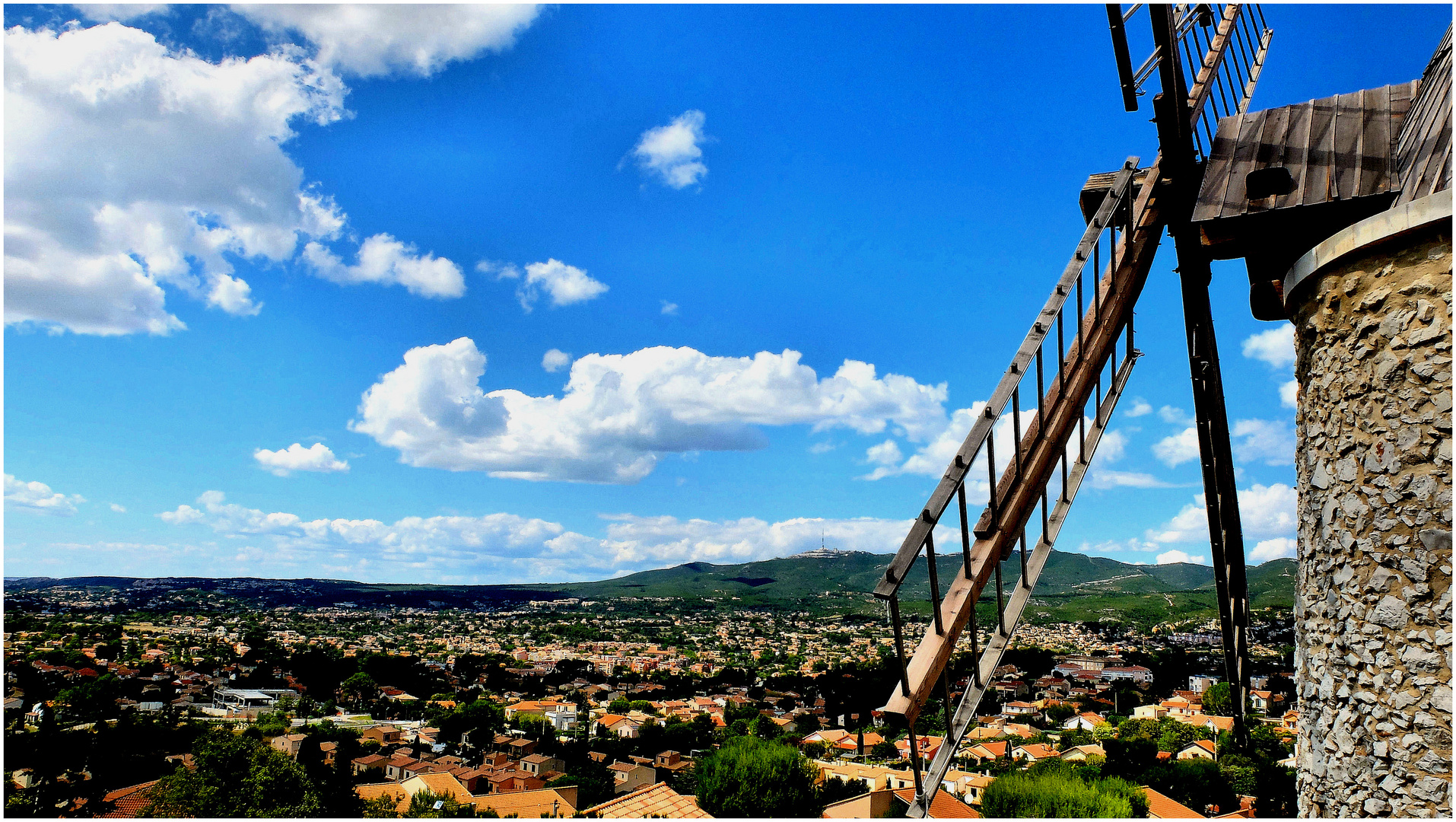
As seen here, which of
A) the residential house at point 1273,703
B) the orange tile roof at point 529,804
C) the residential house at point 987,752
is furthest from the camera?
the residential house at point 1273,703

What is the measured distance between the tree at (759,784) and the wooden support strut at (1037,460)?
28810 millimetres

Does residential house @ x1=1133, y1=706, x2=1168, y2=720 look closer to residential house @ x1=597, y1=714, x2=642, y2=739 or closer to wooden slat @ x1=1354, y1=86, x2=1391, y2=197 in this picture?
residential house @ x1=597, y1=714, x2=642, y2=739

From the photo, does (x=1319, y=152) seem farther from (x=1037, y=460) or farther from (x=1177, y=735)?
(x=1177, y=735)

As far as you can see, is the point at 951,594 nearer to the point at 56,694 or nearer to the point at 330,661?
the point at 56,694

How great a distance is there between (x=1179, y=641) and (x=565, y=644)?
7474 centimetres

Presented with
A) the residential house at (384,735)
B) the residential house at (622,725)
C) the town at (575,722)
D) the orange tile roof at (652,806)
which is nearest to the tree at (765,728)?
the town at (575,722)

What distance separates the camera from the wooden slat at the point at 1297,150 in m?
3.77

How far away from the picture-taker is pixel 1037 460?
12.8 feet

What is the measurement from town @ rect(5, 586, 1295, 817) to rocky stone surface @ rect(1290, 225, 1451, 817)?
1463 mm

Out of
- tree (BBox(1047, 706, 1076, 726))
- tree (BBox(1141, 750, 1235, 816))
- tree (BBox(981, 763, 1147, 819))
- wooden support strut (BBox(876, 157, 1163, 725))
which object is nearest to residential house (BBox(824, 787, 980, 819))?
tree (BBox(981, 763, 1147, 819))

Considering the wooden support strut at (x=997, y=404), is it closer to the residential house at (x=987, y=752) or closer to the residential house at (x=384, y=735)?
the residential house at (x=987, y=752)

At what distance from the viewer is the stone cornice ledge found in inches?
111

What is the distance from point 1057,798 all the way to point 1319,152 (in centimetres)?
2693

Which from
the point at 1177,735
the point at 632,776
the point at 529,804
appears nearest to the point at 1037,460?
the point at 529,804
